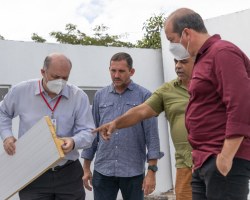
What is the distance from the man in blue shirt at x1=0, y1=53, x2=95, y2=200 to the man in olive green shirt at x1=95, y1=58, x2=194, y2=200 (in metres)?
0.21

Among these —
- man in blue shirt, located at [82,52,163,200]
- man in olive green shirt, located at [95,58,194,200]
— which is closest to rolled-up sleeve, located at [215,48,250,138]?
man in olive green shirt, located at [95,58,194,200]

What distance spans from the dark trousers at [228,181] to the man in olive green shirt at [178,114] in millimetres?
1134

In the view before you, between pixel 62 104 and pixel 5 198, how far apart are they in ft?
2.56

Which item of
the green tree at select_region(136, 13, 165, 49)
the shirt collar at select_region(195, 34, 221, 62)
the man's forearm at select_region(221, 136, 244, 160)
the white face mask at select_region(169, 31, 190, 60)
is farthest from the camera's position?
the green tree at select_region(136, 13, 165, 49)

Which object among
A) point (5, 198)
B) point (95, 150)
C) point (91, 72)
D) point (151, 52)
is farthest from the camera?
point (151, 52)

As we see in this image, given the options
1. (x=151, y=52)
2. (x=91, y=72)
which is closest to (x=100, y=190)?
(x=91, y=72)

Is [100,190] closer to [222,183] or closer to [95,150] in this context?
[95,150]

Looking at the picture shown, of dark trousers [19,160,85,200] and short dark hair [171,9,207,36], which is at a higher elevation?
short dark hair [171,9,207,36]

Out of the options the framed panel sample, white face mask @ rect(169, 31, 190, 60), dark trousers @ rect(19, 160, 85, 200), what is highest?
white face mask @ rect(169, 31, 190, 60)

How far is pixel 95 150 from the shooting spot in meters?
4.47

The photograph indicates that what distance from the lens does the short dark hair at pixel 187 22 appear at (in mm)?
2592

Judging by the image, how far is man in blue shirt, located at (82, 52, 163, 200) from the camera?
415 centimetres

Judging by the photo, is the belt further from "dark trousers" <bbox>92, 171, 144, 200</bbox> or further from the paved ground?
the paved ground

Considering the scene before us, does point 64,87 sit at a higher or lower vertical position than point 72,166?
higher
